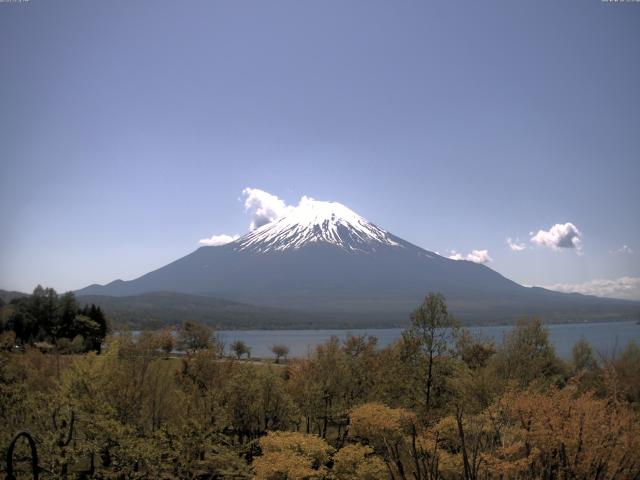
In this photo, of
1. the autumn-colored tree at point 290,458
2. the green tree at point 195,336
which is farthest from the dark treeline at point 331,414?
the green tree at point 195,336

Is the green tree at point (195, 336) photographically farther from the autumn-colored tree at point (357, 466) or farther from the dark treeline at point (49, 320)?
the autumn-colored tree at point (357, 466)

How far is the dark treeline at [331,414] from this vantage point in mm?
14641

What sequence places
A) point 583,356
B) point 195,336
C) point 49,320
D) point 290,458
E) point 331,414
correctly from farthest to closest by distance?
point 49,320 < point 195,336 < point 583,356 < point 331,414 < point 290,458

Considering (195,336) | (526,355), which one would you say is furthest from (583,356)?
(195,336)

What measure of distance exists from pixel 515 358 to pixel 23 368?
116 feet

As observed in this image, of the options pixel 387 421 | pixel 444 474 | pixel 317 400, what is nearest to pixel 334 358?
pixel 317 400

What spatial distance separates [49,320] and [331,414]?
2567 inches

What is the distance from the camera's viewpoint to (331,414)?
27.7 meters

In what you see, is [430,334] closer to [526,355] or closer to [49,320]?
[526,355]

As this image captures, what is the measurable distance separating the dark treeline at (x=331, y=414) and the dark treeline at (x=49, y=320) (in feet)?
130

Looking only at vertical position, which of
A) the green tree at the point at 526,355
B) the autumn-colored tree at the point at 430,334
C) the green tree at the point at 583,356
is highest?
the autumn-colored tree at the point at 430,334

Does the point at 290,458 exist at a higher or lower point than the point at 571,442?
lower

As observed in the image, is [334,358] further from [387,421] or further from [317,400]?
[387,421]

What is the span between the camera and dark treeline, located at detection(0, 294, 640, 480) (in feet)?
48.0
